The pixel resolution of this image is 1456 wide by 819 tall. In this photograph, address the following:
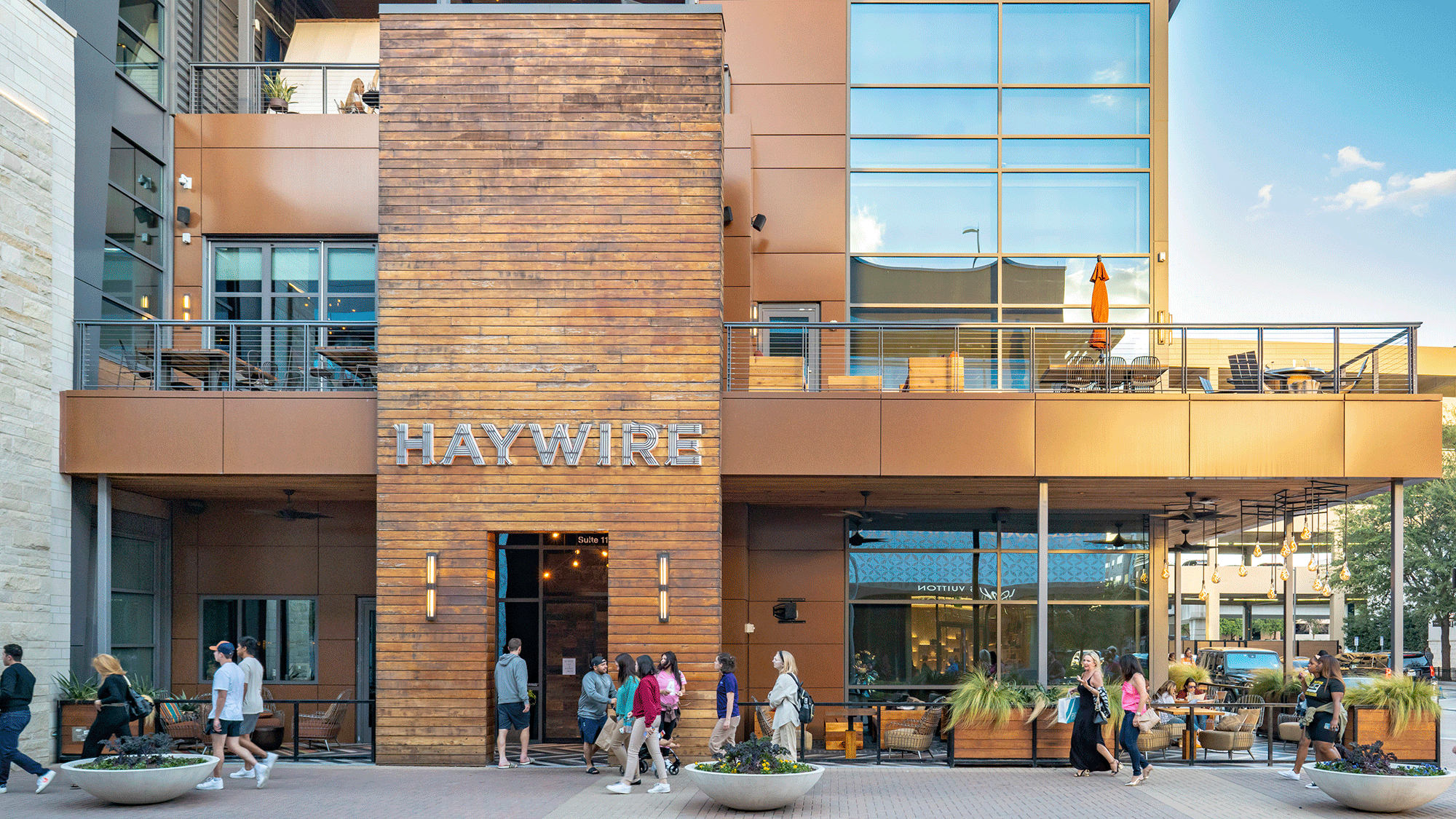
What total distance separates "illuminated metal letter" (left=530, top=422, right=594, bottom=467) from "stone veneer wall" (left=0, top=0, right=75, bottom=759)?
6003 mm

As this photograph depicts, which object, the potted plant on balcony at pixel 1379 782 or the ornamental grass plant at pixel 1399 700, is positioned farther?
the ornamental grass plant at pixel 1399 700

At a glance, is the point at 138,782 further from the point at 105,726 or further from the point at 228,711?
the point at 105,726

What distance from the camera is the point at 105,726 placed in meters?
12.3

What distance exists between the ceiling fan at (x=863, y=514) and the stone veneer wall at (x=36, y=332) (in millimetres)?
10447

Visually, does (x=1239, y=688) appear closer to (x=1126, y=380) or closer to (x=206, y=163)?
(x=1126, y=380)

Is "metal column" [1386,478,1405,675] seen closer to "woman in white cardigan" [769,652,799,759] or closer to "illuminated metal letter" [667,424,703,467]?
"woman in white cardigan" [769,652,799,759]

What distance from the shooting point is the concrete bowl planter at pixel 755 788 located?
10891 millimetres

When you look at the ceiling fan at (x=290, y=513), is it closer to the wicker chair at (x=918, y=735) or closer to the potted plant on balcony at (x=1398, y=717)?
the wicker chair at (x=918, y=735)

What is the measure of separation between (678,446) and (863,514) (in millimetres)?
5317

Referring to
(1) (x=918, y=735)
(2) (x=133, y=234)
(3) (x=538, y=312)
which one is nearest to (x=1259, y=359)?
(1) (x=918, y=735)

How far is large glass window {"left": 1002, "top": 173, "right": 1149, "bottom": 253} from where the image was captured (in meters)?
18.5

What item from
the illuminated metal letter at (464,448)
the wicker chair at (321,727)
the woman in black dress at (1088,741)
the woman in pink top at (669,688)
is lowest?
the wicker chair at (321,727)

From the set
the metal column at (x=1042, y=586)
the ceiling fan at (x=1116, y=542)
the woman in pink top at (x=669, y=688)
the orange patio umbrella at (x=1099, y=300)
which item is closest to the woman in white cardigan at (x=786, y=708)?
the woman in pink top at (x=669, y=688)

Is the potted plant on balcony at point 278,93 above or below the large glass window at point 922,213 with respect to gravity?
above
